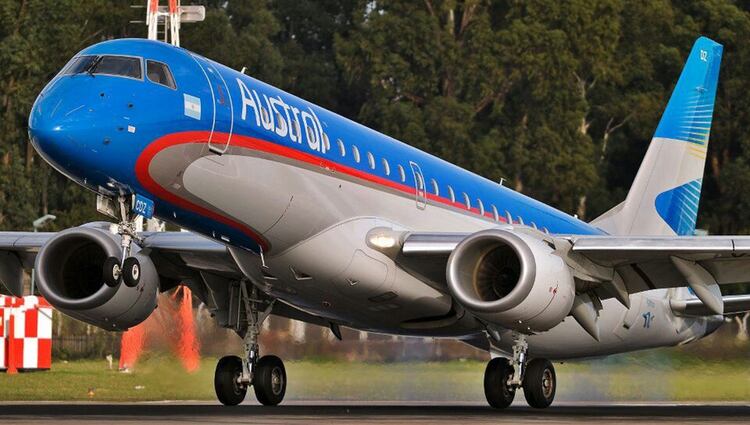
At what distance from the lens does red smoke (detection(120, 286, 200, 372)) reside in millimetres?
28109

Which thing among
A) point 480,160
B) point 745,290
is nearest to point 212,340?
point 745,290

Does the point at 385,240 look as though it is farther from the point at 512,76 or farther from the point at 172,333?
the point at 512,76

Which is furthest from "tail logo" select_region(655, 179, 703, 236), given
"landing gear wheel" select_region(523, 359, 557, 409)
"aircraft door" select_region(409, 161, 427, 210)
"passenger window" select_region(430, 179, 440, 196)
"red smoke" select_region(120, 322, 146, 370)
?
"red smoke" select_region(120, 322, 146, 370)

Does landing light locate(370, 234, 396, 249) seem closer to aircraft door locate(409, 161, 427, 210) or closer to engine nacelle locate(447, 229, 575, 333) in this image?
engine nacelle locate(447, 229, 575, 333)

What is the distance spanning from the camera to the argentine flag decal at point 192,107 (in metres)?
20.8

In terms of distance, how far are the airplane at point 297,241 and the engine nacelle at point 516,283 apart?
0.08 ft

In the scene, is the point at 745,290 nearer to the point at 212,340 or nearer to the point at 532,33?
the point at 532,33

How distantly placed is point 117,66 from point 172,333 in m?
8.58

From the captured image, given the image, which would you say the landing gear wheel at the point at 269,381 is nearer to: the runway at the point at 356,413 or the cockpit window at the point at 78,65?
the runway at the point at 356,413

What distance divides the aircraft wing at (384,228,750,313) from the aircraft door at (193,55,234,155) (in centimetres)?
336

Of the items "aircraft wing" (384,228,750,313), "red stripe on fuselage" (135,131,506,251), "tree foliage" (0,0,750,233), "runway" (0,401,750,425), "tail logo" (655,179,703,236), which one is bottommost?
"runway" (0,401,750,425)

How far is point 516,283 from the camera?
23031mm

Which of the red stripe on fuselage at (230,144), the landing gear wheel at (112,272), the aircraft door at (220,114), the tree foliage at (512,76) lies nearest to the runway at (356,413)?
the landing gear wheel at (112,272)

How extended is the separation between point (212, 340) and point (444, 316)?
5.63 m
